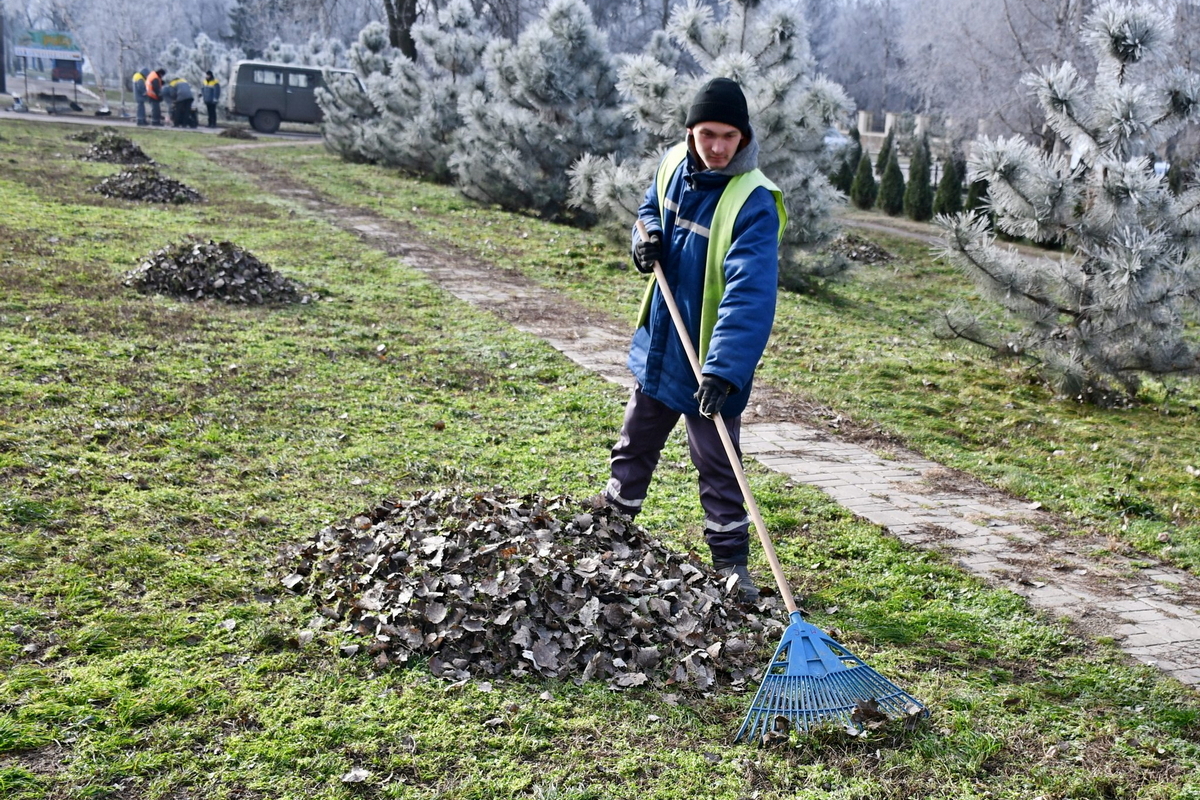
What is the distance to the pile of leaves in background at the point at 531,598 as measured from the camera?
3459mm

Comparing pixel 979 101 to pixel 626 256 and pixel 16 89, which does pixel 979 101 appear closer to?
pixel 626 256

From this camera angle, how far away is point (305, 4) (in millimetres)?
24750

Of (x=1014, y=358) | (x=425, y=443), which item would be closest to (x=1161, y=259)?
(x=1014, y=358)

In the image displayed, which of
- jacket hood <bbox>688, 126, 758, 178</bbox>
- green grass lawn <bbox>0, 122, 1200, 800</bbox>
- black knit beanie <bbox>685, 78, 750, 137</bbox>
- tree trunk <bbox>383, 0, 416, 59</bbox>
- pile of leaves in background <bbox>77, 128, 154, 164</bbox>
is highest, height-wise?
tree trunk <bbox>383, 0, 416, 59</bbox>

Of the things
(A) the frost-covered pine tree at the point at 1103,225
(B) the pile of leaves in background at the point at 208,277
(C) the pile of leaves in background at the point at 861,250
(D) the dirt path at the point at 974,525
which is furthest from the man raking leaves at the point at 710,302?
(C) the pile of leaves in background at the point at 861,250

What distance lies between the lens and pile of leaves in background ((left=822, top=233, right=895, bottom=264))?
1572cm

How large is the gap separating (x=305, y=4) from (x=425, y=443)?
2222cm

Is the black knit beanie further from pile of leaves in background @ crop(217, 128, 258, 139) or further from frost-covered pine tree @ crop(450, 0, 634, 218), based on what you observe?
pile of leaves in background @ crop(217, 128, 258, 139)

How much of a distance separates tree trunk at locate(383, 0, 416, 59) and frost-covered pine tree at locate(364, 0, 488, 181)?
364cm

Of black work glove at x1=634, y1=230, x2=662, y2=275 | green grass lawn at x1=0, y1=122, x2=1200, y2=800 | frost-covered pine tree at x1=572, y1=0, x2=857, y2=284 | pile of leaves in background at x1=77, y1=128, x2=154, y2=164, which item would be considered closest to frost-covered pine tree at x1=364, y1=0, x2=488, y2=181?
pile of leaves in background at x1=77, y1=128, x2=154, y2=164

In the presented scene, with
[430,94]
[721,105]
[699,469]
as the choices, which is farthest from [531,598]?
[430,94]

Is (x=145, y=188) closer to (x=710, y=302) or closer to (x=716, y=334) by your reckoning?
(x=710, y=302)

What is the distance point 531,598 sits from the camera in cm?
358

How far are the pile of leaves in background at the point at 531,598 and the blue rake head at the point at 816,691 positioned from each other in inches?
11.0
